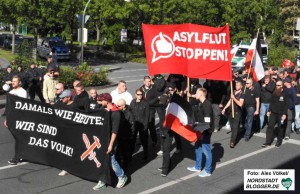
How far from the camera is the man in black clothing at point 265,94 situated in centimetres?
1202

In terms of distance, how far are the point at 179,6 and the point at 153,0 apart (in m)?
2.79

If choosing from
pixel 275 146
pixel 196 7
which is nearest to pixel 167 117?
pixel 275 146

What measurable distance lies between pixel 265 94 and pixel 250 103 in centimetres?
124

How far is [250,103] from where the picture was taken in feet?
36.3

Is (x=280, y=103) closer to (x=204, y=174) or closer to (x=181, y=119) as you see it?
(x=204, y=174)

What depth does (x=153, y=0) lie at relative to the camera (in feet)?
119

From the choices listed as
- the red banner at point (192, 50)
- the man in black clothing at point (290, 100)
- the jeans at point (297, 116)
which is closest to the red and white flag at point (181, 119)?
the red banner at point (192, 50)

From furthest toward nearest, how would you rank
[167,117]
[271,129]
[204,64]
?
[271,129], [204,64], [167,117]

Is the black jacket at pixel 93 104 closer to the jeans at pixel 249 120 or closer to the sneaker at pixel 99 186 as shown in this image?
the sneaker at pixel 99 186

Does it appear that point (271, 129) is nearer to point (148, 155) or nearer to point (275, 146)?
point (275, 146)

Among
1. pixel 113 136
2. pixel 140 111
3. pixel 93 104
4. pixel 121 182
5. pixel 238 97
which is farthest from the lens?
pixel 238 97

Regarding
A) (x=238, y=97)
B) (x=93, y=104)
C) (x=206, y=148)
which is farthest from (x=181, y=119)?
(x=238, y=97)

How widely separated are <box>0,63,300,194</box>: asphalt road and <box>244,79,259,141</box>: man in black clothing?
0.51 metres

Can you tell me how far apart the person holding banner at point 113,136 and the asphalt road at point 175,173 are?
128 mm
